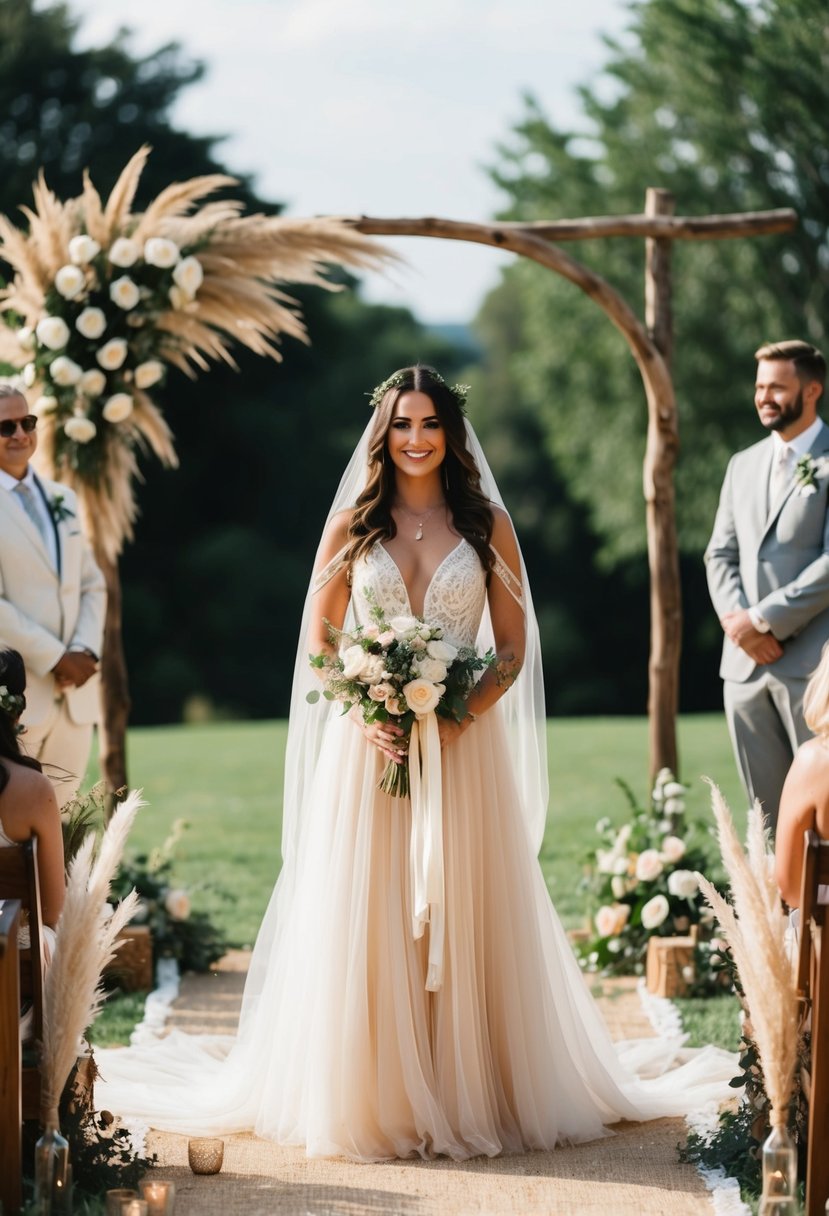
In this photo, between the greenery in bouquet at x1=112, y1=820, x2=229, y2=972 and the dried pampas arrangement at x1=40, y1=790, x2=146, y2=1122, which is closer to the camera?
the dried pampas arrangement at x1=40, y1=790, x2=146, y2=1122

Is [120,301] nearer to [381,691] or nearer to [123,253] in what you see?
[123,253]

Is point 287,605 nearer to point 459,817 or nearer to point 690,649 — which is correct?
point 690,649

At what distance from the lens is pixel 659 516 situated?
7773 mm

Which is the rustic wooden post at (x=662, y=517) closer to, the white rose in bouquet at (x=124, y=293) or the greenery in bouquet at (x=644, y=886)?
the greenery in bouquet at (x=644, y=886)

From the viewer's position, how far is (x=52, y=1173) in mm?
3748

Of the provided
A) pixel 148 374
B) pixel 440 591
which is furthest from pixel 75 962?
pixel 148 374

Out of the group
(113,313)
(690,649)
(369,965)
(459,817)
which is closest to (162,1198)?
(369,965)

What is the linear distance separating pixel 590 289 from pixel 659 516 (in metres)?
1.11

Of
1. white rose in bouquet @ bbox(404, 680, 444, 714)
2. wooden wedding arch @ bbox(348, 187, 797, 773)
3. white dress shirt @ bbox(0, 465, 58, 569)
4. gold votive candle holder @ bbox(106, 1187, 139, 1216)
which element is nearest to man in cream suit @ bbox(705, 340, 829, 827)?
wooden wedding arch @ bbox(348, 187, 797, 773)

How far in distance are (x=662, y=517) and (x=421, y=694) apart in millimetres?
3260

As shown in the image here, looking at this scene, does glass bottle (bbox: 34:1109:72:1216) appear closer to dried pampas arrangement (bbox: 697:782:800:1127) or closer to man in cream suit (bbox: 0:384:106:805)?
dried pampas arrangement (bbox: 697:782:800:1127)

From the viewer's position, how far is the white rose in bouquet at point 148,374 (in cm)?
730

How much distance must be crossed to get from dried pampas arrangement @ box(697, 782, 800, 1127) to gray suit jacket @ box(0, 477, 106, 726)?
11.6 ft

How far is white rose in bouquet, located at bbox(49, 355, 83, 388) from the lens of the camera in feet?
23.6
